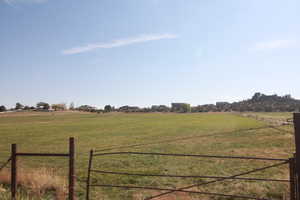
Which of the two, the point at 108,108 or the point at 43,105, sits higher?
the point at 43,105

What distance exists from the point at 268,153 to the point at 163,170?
912 cm

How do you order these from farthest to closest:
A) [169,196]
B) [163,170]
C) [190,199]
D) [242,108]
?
[242,108] → [163,170] → [169,196] → [190,199]

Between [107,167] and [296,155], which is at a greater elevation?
[296,155]

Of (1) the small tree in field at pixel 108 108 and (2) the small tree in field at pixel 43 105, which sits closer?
(2) the small tree in field at pixel 43 105

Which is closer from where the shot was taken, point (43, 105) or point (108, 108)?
point (43, 105)

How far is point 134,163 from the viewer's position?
1327 centimetres

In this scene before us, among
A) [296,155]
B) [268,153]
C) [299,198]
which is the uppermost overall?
[296,155]

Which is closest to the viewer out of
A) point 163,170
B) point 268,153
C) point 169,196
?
point 169,196

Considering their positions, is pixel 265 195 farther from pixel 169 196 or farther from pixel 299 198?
pixel 299 198

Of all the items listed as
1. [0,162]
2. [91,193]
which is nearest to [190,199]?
[91,193]

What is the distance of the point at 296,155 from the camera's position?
4109mm

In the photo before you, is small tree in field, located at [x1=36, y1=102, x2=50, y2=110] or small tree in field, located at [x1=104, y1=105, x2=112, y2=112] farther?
small tree in field, located at [x1=104, y1=105, x2=112, y2=112]

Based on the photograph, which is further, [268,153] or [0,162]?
[268,153]

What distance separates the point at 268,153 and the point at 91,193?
13310 mm
